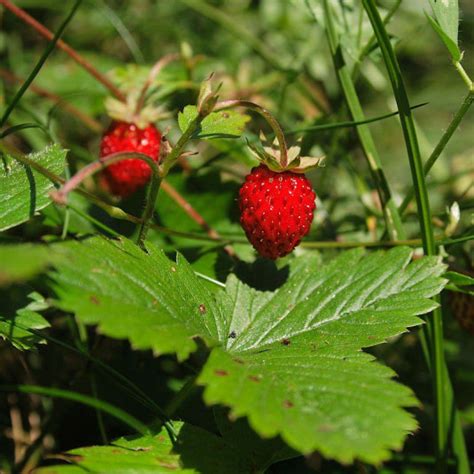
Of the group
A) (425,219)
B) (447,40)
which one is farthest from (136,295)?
(447,40)

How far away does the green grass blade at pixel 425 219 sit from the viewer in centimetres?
100

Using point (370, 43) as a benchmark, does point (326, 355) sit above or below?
below

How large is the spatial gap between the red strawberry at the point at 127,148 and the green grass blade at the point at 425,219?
1.65ft

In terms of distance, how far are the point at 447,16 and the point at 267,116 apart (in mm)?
300

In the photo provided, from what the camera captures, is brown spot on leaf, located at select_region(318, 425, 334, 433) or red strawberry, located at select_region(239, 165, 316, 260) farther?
red strawberry, located at select_region(239, 165, 316, 260)

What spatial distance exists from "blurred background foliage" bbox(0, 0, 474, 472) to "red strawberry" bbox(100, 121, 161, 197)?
59mm

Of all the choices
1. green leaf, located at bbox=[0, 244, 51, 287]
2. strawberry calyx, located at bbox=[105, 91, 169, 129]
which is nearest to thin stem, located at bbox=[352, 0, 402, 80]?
strawberry calyx, located at bbox=[105, 91, 169, 129]

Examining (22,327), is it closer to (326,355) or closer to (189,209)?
(326,355)

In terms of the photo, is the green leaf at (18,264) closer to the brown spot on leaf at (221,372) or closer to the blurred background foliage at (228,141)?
the brown spot on leaf at (221,372)

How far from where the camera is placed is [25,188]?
1.03m

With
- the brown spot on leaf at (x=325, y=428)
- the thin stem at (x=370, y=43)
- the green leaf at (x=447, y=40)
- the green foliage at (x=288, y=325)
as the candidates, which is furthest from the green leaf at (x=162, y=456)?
the thin stem at (x=370, y=43)

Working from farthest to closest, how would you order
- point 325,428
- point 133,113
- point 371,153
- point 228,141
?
point 228,141 → point 133,113 → point 371,153 → point 325,428

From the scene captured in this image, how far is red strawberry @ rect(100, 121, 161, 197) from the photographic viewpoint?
1.36 meters

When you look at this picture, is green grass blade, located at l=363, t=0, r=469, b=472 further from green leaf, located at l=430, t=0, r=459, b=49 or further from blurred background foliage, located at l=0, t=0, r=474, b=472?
blurred background foliage, located at l=0, t=0, r=474, b=472
